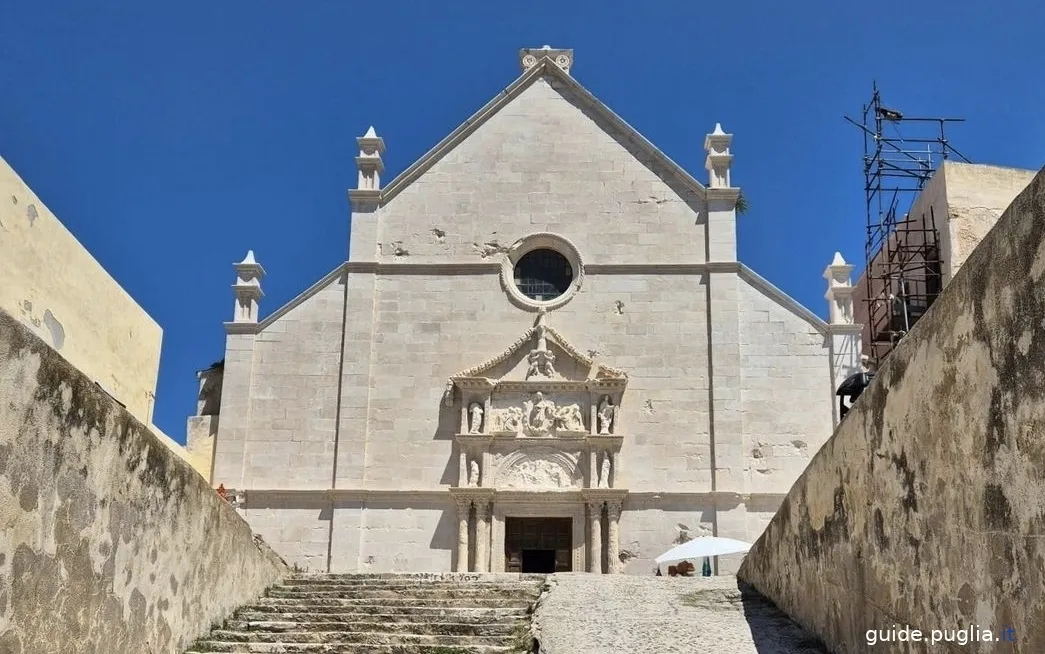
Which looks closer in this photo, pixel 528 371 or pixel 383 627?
pixel 383 627

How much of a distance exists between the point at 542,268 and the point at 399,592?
10.0 meters

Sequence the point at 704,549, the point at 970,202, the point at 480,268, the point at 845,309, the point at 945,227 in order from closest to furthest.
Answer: the point at 704,549
the point at 845,309
the point at 480,268
the point at 970,202
the point at 945,227

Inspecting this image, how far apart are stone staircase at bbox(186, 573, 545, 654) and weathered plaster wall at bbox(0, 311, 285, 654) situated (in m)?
0.60

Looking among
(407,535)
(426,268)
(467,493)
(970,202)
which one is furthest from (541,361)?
(970,202)

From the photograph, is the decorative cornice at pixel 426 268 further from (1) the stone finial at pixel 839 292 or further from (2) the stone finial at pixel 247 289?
(1) the stone finial at pixel 839 292

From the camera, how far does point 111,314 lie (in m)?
13.3

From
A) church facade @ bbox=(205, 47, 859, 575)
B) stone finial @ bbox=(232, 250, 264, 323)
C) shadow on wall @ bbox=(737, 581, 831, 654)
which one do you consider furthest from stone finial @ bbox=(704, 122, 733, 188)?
shadow on wall @ bbox=(737, 581, 831, 654)

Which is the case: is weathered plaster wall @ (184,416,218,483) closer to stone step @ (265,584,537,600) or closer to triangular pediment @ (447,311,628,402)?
triangular pediment @ (447,311,628,402)

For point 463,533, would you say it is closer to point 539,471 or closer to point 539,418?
point 539,471

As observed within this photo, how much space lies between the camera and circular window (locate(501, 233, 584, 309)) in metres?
19.0

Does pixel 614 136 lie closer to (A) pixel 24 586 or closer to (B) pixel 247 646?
(B) pixel 247 646

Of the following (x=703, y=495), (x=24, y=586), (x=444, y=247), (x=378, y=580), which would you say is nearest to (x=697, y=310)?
(x=703, y=495)

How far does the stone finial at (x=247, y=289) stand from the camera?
1916 centimetres

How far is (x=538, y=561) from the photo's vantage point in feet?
58.4
